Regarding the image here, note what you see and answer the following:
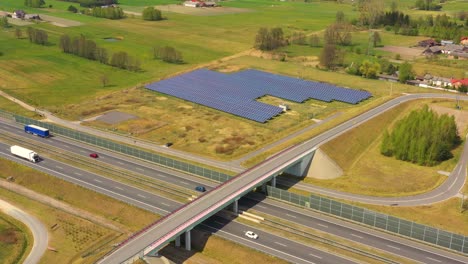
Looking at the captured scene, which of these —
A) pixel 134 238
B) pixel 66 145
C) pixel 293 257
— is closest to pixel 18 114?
pixel 66 145

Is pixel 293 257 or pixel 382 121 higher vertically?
pixel 382 121

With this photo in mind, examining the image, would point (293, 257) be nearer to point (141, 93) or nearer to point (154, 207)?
point (154, 207)

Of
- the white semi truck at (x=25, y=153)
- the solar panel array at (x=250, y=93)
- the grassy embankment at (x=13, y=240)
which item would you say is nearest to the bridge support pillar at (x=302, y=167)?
the solar panel array at (x=250, y=93)

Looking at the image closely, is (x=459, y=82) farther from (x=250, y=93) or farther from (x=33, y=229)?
(x=33, y=229)

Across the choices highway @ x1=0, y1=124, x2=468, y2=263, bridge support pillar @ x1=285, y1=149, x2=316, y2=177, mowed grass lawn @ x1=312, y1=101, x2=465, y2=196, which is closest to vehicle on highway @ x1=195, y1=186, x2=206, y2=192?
highway @ x1=0, y1=124, x2=468, y2=263

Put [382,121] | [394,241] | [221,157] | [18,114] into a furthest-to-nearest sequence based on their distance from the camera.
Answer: [18,114], [382,121], [221,157], [394,241]

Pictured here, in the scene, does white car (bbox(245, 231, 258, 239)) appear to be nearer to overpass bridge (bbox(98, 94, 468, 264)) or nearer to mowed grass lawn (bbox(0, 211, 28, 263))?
overpass bridge (bbox(98, 94, 468, 264))

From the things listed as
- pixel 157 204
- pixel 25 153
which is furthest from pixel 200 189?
pixel 25 153
